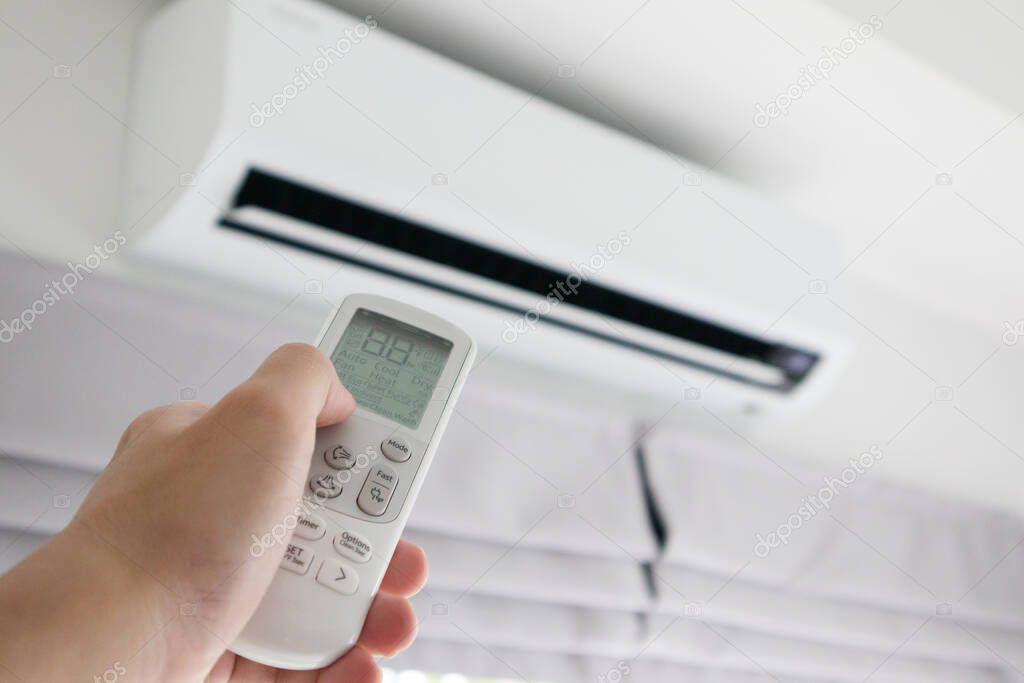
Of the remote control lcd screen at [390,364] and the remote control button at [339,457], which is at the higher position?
the remote control lcd screen at [390,364]

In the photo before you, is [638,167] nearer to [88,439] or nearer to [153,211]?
[153,211]

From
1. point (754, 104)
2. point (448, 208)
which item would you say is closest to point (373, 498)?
point (448, 208)

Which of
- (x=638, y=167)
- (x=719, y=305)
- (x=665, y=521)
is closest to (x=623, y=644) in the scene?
(x=665, y=521)

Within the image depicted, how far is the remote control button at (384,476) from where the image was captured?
1.84 ft

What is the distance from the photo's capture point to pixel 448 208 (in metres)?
0.85

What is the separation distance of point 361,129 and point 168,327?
0.33 meters

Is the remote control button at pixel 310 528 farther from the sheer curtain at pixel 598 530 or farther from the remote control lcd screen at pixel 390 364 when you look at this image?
the sheer curtain at pixel 598 530

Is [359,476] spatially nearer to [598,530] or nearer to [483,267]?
[483,267]

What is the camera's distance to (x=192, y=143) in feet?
2.49

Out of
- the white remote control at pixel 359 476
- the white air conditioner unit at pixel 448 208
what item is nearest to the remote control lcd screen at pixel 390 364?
the white remote control at pixel 359 476

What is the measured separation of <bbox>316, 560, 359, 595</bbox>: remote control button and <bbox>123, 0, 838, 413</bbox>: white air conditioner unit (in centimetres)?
45

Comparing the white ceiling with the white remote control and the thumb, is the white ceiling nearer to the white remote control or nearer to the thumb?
the white remote control

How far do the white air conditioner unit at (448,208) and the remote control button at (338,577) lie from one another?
0.45 m

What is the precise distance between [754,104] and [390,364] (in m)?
0.71
